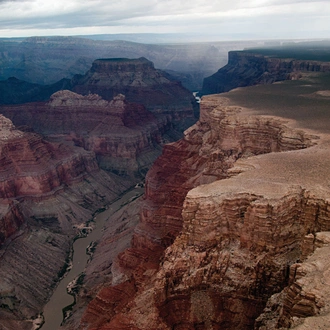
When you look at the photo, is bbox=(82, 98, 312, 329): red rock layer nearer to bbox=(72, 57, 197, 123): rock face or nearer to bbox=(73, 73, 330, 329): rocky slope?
bbox=(73, 73, 330, 329): rocky slope

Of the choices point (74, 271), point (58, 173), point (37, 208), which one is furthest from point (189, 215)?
point (58, 173)

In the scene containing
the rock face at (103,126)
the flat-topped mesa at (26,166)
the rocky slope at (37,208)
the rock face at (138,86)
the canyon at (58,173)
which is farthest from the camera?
the rock face at (138,86)

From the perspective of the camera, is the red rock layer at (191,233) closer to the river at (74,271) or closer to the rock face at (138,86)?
the river at (74,271)

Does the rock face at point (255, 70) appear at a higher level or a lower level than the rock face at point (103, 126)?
higher

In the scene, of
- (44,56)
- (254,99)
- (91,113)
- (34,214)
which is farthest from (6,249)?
(44,56)

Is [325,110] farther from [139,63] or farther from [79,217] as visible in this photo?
[139,63]

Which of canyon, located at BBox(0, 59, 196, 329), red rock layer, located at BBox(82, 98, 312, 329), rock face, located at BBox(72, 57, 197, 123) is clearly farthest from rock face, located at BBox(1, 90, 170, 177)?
red rock layer, located at BBox(82, 98, 312, 329)

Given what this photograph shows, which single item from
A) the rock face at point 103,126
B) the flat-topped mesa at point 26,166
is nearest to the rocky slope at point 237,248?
the flat-topped mesa at point 26,166
